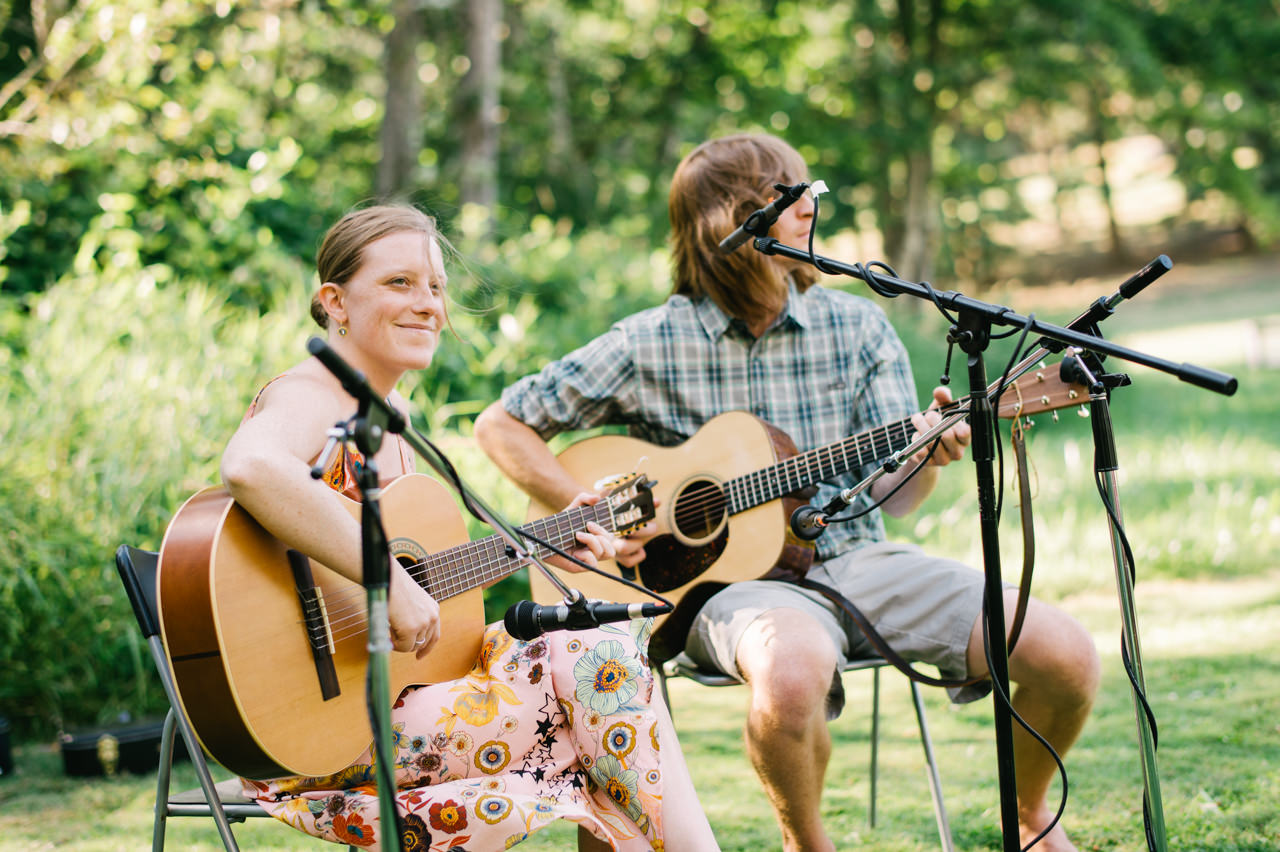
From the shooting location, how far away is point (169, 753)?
2.13 m

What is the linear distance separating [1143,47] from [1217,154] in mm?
10460

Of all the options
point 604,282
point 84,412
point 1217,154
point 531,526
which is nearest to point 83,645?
point 84,412

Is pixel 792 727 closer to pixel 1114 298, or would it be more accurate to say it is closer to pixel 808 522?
pixel 808 522

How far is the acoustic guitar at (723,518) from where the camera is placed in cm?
281

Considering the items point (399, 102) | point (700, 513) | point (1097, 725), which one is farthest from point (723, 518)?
point (399, 102)

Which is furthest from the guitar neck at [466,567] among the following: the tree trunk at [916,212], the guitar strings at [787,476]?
the tree trunk at [916,212]

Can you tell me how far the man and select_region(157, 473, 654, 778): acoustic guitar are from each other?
73 centimetres

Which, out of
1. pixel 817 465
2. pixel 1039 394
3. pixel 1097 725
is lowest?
pixel 1097 725

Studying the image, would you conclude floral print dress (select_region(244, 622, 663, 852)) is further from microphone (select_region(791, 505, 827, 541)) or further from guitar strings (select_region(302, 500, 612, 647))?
microphone (select_region(791, 505, 827, 541))

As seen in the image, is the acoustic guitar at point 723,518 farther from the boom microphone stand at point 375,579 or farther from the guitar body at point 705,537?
the boom microphone stand at point 375,579

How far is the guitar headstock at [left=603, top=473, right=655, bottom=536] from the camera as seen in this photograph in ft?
8.99

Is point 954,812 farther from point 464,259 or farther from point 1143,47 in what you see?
point 1143,47

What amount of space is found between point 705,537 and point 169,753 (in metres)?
1.37

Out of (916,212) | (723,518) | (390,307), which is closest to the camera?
(390,307)
